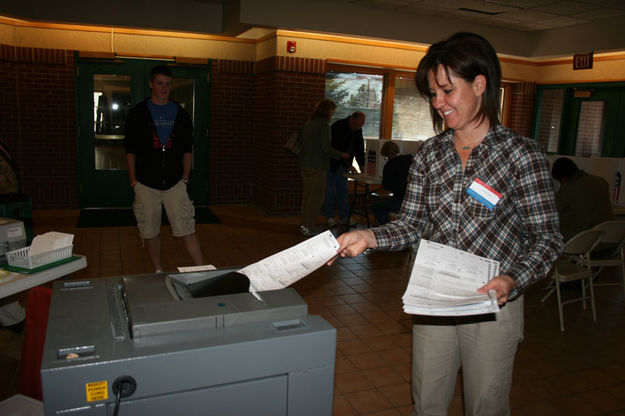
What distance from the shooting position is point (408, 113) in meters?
9.01

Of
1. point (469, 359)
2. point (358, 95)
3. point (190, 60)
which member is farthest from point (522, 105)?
point (469, 359)

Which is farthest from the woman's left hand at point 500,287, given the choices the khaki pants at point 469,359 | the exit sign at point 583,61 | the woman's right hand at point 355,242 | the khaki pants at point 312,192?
the exit sign at point 583,61

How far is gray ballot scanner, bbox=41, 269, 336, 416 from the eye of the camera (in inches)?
37.6

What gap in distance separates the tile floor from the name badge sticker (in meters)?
1.66

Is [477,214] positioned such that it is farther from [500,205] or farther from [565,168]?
[565,168]

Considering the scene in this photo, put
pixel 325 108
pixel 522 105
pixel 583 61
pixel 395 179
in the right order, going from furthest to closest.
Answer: pixel 522 105
pixel 583 61
pixel 325 108
pixel 395 179

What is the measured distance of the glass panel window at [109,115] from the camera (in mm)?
7657

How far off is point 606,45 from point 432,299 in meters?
7.75

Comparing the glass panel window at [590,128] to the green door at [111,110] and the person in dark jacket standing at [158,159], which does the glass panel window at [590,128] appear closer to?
the green door at [111,110]

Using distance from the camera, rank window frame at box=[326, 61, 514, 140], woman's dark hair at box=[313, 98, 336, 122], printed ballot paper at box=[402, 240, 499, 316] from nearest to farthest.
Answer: printed ballot paper at box=[402, 240, 499, 316] < woman's dark hair at box=[313, 98, 336, 122] < window frame at box=[326, 61, 514, 140]

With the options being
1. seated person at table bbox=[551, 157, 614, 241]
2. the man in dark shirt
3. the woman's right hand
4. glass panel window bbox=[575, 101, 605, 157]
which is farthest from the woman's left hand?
glass panel window bbox=[575, 101, 605, 157]

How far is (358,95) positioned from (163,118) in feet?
16.6

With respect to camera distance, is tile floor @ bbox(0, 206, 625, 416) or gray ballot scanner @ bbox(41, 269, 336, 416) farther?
tile floor @ bbox(0, 206, 625, 416)

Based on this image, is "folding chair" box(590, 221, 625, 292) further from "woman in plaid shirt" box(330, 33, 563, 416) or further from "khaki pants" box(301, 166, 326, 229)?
"khaki pants" box(301, 166, 326, 229)
